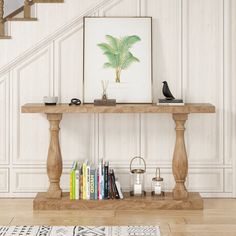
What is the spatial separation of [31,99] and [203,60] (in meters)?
1.67

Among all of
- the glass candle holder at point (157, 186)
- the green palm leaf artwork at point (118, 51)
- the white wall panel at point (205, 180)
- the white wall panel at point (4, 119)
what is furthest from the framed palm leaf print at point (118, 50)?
the white wall panel at point (205, 180)

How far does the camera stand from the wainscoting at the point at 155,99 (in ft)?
18.8

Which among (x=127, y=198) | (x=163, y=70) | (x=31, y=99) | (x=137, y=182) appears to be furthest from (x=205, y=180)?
(x=31, y=99)

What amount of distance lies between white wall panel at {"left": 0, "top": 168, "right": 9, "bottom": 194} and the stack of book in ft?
2.49

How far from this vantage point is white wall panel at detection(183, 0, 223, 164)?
5.73m

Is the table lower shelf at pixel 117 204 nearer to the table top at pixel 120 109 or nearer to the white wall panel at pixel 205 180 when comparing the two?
the white wall panel at pixel 205 180

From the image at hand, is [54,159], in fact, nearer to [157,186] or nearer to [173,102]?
[157,186]

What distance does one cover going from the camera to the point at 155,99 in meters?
5.73

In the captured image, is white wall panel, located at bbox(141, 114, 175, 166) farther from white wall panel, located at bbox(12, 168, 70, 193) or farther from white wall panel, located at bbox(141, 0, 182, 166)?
white wall panel, located at bbox(12, 168, 70, 193)

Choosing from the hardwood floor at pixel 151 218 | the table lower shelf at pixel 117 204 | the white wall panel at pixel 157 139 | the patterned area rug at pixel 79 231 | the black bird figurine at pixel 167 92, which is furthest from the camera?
the white wall panel at pixel 157 139

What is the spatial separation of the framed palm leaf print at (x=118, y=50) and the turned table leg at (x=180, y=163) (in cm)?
59

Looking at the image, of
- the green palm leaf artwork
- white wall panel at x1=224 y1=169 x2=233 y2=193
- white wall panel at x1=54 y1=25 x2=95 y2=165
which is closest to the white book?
white wall panel at x1=54 y1=25 x2=95 y2=165

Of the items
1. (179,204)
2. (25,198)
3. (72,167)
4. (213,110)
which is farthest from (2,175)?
(213,110)

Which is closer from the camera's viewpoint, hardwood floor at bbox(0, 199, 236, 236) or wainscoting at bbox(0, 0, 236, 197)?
hardwood floor at bbox(0, 199, 236, 236)
